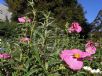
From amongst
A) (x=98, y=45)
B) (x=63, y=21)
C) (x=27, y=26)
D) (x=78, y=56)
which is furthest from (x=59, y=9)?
(x=78, y=56)

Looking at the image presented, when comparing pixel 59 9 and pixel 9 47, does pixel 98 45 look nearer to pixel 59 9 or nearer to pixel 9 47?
pixel 9 47

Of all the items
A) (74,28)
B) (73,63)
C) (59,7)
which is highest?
(59,7)

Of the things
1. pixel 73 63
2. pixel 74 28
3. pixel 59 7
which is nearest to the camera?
pixel 73 63

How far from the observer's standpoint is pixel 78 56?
10.4 ft

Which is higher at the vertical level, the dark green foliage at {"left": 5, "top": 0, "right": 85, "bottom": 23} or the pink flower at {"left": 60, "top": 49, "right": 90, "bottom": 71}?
the dark green foliage at {"left": 5, "top": 0, "right": 85, "bottom": 23}

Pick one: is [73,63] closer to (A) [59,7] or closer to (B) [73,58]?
(B) [73,58]

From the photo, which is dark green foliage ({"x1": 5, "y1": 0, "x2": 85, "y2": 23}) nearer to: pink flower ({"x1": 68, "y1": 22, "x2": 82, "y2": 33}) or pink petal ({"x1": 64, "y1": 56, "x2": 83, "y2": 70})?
pink flower ({"x1": 68, "y1": 22, "x2": 82, "y2": 33})

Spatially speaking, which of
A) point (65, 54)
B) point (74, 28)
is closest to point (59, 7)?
point (74, 28)

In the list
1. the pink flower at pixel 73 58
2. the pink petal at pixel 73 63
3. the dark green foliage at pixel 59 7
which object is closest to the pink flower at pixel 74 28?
the pink flower at pixel 73 58

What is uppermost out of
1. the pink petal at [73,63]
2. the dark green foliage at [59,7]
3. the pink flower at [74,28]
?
the dark green foliage at [59,7]

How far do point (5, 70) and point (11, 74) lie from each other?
88 millimetres

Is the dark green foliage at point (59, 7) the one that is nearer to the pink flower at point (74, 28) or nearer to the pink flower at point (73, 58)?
the pink flower at point (74, 28)

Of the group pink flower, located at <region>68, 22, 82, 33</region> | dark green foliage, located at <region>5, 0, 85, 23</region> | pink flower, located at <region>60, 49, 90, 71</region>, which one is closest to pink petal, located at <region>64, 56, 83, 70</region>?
pink flower, located at <region>60, 49, 90, 71</region>

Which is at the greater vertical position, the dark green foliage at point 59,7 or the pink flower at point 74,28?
the dark green foliage at point 59,7
